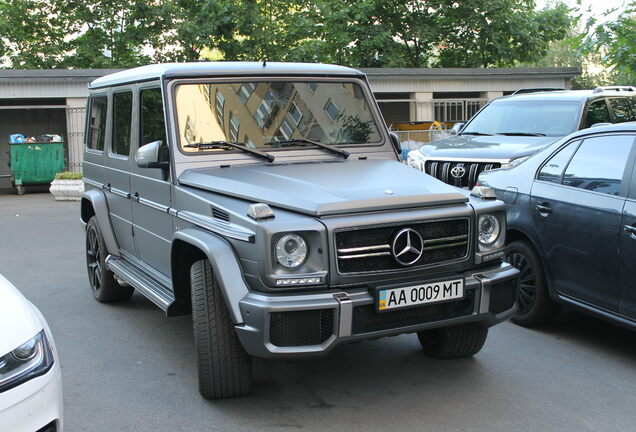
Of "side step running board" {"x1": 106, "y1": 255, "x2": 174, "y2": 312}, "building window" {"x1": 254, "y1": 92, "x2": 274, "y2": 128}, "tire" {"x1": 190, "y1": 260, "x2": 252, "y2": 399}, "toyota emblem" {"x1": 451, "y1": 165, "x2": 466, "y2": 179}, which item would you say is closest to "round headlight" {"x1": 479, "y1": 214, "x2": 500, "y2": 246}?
"tire" {"x1": 190, "y1": 260, "x2": 252, "y2": 399}

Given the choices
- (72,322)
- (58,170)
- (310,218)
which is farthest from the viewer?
(58,170)

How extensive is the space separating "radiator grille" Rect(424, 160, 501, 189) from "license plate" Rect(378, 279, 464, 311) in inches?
189

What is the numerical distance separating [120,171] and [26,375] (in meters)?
3.50

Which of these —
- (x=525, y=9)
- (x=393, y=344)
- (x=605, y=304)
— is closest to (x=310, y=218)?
(x=393, y=344)

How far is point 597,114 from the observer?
9.73 metres

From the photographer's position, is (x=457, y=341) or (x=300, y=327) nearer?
(x=300, y=327)

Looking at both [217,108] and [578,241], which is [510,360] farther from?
[217,108]

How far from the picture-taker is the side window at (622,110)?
10.0 meters

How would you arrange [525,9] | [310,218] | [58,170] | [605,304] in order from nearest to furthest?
[310,218], [605,304], [58,170], [525,9]

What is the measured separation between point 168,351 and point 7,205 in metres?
12.0

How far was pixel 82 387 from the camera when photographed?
4832 mm

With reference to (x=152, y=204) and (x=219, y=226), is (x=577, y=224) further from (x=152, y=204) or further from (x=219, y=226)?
(x=152, y=204)

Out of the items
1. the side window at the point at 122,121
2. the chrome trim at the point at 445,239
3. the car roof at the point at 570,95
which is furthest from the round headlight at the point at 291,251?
the car roof at the point at 570,95

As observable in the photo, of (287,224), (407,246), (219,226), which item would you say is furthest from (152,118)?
(407,246)
